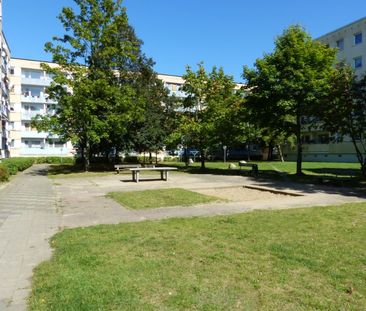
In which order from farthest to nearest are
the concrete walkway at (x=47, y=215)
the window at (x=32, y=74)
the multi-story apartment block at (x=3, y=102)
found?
1. the window at (x=32, y=74)
2. the multi-story apartment block at (x=3, y=102)
3. the concrete walkway at (x=47, y=215)

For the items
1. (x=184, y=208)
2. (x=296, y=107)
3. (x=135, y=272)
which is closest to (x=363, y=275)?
(x=135, y=272)

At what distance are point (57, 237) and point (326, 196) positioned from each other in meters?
9.80

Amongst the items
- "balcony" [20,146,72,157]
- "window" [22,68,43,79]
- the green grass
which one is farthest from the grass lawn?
"window" [22,68,43,79]

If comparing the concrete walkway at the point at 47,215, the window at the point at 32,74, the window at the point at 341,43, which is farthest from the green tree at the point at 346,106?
the window at the point at 32,74

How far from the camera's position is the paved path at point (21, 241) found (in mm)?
4605

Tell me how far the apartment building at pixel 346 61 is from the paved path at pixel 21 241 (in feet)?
116

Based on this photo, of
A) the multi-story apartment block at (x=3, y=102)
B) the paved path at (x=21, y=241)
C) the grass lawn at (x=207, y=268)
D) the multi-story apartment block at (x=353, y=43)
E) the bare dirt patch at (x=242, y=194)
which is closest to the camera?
the grass lawn at (x=207, y=268)

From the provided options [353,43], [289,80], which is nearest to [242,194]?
[289,80]

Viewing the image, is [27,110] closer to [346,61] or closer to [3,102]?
[3,102]

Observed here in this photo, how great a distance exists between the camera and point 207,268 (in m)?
5.26

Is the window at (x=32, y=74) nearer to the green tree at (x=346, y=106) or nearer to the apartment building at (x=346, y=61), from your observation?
the apartment building at (x=346, y=61)

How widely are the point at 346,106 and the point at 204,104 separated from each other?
1515cm

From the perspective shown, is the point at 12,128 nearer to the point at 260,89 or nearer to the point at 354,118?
the point at 260,89

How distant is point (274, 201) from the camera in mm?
12281
